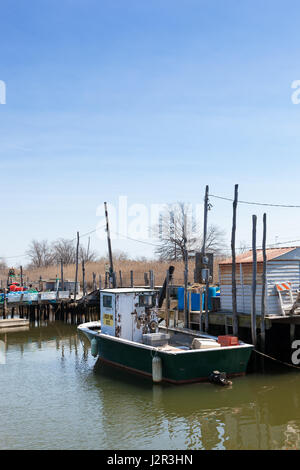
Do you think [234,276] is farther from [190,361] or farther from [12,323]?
[12,323]

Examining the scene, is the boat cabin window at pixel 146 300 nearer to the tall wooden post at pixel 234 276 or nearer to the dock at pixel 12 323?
the tall wooden post at pixel 234 276

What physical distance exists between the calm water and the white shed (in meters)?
3.13

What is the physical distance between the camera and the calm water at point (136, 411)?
11.3 metres

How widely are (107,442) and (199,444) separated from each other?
88.4 inches

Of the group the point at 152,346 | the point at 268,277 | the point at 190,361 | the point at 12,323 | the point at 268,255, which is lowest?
the point at 12,323

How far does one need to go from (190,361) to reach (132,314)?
3764mm

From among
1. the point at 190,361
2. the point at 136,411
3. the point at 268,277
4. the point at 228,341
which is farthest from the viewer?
the point at 268,277

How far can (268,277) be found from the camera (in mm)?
18891

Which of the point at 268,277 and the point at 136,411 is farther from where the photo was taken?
the point at 268,277

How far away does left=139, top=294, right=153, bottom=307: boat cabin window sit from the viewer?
60.6 feet

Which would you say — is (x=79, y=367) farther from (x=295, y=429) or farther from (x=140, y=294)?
(x=295, y=429)

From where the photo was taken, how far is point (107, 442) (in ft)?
36.8

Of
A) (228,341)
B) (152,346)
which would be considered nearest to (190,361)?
(228,341)

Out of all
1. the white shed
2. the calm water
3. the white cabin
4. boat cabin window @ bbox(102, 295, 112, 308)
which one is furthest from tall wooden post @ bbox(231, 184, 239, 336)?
boat cabin window @ bbox(102, 295, 112, 308)
